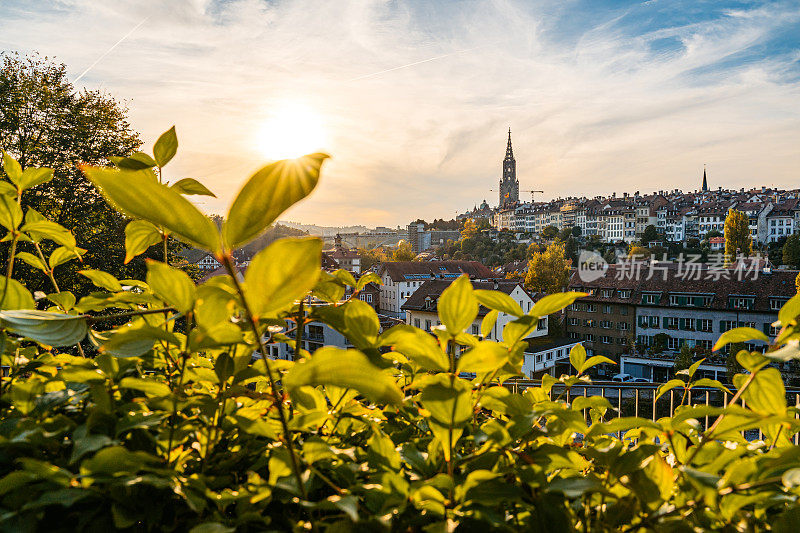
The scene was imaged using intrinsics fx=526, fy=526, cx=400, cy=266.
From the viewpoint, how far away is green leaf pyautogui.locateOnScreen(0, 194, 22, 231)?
2.11 feet

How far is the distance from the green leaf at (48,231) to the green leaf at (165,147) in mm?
141

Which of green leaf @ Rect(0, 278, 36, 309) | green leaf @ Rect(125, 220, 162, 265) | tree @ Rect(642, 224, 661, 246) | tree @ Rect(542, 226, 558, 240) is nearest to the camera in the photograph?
green leaf @ Rect(0, 278, 36, 309)

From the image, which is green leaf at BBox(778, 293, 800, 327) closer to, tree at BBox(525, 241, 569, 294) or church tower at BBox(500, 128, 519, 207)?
tree at BBox(525, 241, 569, 294)

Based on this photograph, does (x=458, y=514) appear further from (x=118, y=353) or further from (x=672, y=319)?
(x=672, y=319)

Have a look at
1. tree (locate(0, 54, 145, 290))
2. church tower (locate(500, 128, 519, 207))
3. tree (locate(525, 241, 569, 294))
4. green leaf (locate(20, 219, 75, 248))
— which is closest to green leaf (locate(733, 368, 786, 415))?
green leaf (locate(20, 219, 75, 248))

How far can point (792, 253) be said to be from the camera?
119 ft

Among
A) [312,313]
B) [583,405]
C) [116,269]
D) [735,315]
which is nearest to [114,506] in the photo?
[312,313]

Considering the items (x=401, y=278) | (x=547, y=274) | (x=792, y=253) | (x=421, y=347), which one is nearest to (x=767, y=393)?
(x=421, y=347)

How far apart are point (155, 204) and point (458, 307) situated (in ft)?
0.76

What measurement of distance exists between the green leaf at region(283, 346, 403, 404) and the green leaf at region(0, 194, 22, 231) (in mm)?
537

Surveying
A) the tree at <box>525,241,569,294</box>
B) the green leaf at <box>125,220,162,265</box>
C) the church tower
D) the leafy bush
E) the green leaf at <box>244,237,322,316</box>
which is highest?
the church tower

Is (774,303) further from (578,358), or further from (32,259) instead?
(32,259)

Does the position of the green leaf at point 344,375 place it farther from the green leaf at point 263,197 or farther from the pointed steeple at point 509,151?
the pointed steeple at point 509,151

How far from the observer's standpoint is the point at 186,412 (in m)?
0.53
